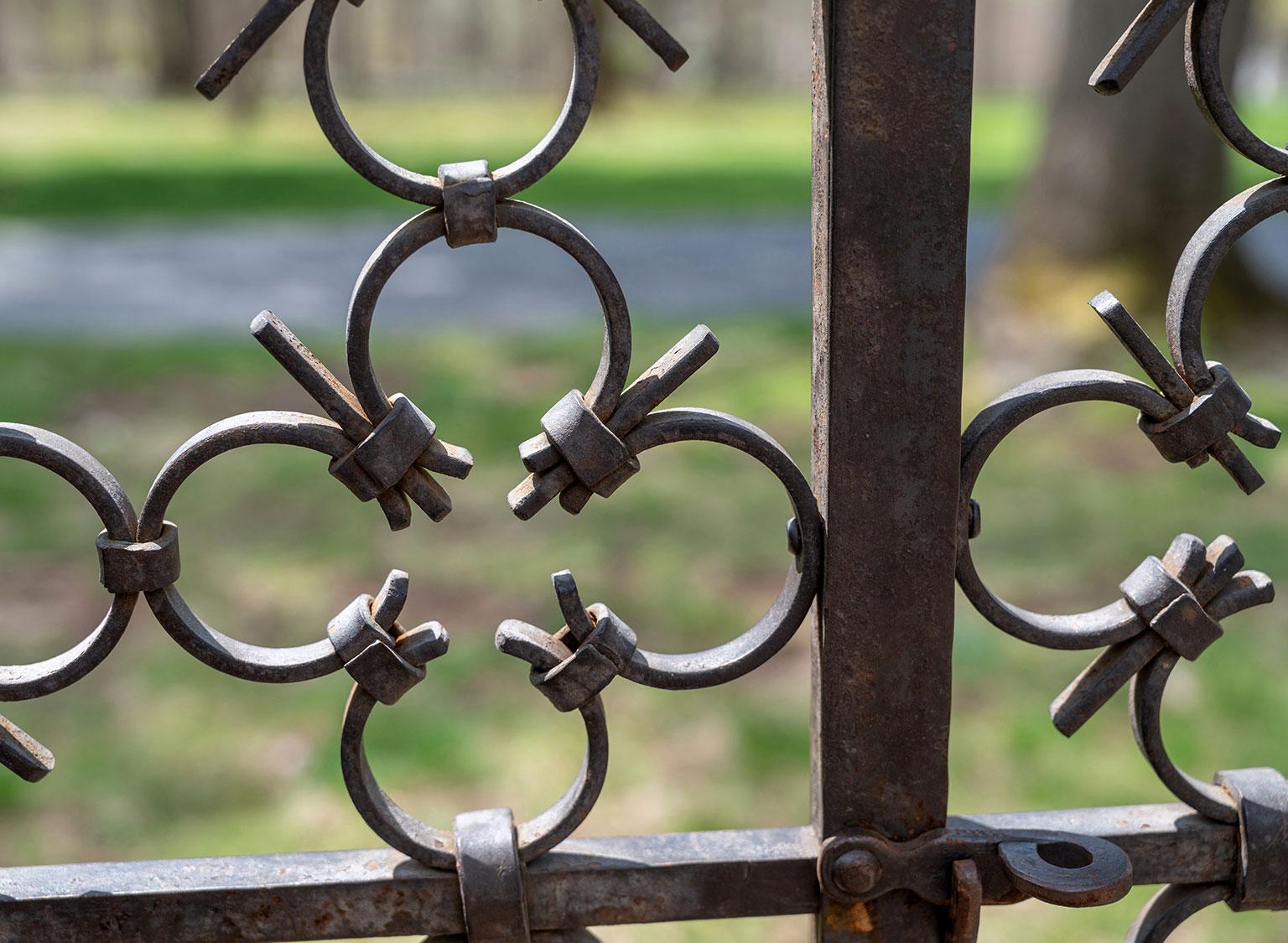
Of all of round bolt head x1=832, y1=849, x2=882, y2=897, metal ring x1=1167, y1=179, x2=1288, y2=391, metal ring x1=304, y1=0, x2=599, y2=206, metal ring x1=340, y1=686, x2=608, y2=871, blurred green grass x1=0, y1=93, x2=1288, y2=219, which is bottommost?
round bolt head x1=832, y1=849, x2=882, y2=897

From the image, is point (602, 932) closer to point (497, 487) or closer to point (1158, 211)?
point (497, 487)

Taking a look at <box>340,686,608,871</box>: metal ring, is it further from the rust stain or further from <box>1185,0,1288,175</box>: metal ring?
<box>1185,0,1288,175</box>: metal ring

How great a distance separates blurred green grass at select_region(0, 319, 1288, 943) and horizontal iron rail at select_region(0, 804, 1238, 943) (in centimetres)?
114

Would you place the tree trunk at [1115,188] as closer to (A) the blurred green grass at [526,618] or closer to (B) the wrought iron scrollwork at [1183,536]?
(A) the blurred green grass at [526,618]

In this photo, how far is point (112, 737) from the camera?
2.63 metres

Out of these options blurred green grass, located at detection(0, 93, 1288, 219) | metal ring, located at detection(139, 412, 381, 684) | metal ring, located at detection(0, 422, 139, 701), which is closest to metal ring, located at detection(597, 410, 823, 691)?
metal ring, located at detection(139, 412, 381, 684)

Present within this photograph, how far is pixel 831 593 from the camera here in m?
0.94

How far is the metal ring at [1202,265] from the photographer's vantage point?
935mm

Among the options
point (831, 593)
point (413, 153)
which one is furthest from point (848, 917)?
point (413, 153)

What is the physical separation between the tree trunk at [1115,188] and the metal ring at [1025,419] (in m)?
4.02

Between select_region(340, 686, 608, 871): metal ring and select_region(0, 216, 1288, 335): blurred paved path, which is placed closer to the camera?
select_region(340, 686, 608, 871): metal ring

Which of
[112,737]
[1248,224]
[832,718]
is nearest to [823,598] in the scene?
[832,718]

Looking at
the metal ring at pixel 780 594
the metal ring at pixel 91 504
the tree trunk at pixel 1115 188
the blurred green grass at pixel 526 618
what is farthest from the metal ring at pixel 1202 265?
the tree trunk at pixel 1115 188

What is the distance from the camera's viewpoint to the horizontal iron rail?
0.95 meters
